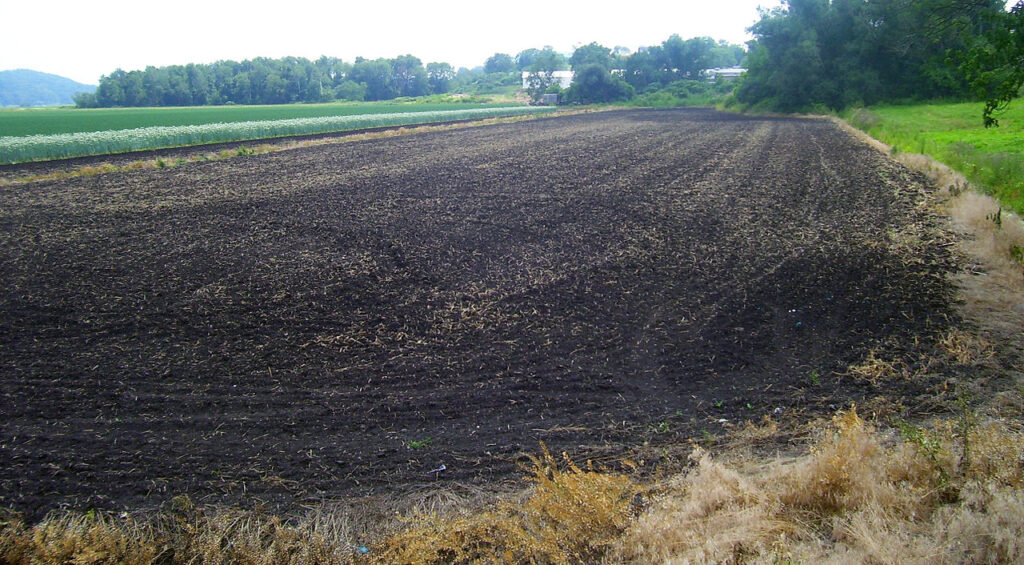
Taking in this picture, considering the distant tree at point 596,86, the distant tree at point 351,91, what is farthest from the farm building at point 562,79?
the distant tree at point 351,91

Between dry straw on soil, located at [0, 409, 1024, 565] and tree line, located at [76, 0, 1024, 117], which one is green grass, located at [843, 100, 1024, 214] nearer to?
tree line, located at [76, 0, 1024, 117]

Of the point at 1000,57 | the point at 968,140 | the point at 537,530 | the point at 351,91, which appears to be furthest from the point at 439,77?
the point at 537,530

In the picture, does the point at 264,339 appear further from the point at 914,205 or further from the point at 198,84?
the point at 198,84

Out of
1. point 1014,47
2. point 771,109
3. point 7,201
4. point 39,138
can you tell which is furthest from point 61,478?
point 771,109

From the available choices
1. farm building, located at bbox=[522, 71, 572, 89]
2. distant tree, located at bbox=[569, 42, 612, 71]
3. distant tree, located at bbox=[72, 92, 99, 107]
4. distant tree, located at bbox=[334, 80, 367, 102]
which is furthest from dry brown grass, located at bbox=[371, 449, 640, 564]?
distant tree, located at bbox=[334, 80, 367, 102]

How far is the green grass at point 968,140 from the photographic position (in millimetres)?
15109

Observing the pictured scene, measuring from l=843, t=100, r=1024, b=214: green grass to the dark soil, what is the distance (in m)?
1.81

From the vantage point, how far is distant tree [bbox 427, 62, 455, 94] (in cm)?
15538

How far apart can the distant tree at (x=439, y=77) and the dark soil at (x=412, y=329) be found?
5773 inches

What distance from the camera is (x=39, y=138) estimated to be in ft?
105

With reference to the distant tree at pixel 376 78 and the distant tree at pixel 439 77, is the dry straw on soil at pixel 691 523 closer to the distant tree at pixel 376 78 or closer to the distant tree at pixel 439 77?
the distant tree at pixel 376 78

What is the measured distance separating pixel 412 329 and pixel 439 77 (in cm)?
16150

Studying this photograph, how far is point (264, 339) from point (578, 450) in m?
4.86

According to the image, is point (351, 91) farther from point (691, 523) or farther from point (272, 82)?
point (691, 523)
